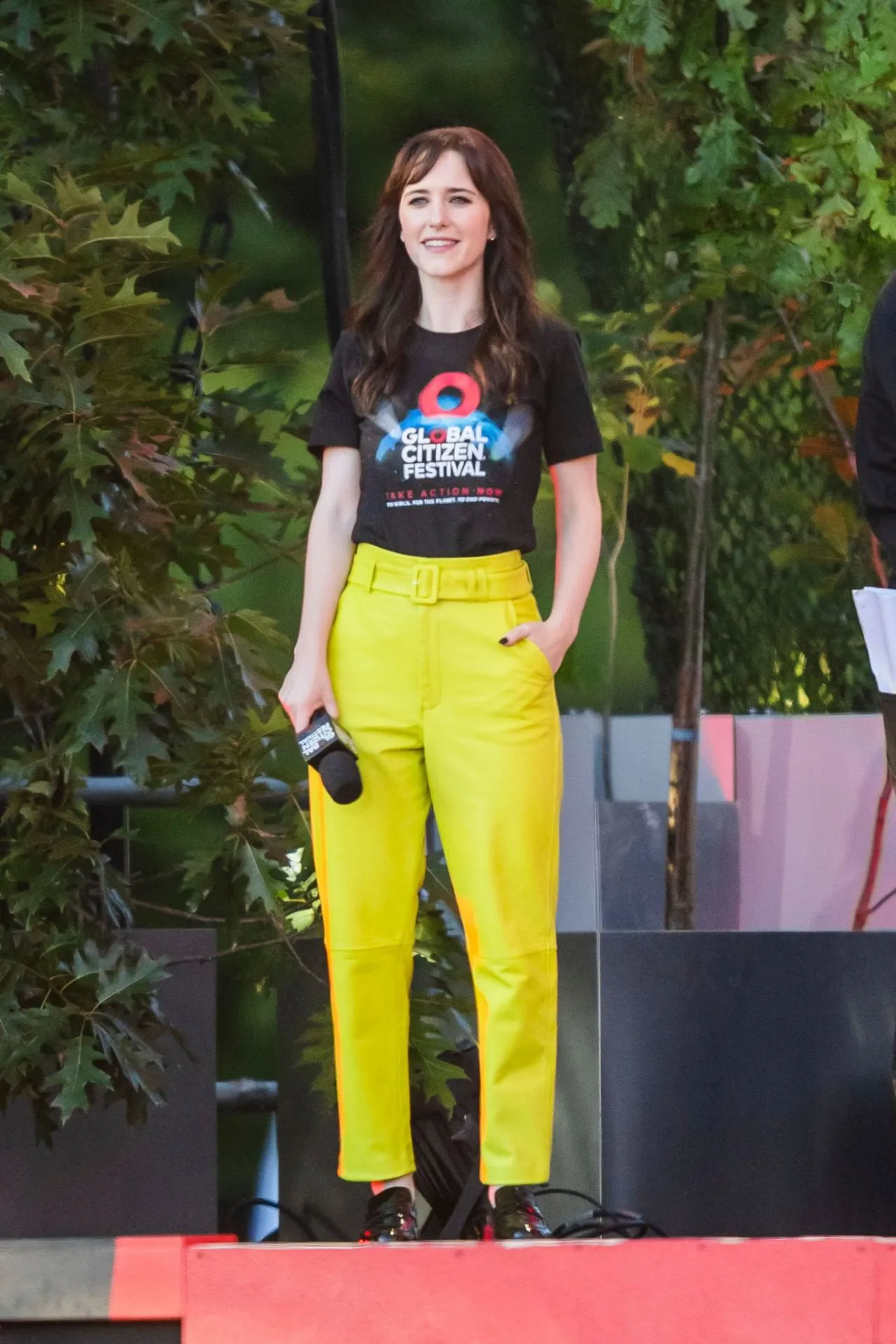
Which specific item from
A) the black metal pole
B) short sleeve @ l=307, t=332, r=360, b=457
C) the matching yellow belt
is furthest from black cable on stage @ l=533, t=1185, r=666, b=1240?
the black metal pole

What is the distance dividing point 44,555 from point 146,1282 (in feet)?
3.73

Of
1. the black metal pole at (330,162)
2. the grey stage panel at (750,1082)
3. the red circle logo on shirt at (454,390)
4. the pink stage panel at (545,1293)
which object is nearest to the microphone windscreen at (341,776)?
the red circle logo on shirt at (454,390)

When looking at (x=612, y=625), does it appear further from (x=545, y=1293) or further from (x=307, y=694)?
(x=545, y=1293)

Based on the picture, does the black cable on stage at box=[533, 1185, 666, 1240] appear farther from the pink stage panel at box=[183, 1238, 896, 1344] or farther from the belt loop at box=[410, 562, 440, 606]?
the belt loop at box=[410, 562, 440, 606]

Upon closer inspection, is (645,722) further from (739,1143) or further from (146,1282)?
(146,1282)

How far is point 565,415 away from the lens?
7.80ft

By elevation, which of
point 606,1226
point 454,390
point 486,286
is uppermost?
point 486,286

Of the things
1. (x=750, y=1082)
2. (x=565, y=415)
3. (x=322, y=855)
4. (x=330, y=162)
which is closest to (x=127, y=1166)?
(x=322, y=855)

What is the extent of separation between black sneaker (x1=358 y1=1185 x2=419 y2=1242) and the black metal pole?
1.70 metres

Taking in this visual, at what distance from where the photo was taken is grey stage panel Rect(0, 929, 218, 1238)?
2689 millimetres

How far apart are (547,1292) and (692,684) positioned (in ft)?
5.39

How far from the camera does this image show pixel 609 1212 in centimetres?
254

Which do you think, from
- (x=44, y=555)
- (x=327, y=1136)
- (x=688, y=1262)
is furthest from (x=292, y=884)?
(x=688, y=1262)

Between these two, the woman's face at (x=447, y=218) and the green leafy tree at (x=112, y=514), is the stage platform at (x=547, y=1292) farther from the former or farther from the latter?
the woman's face at (x=447, y=218)
